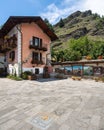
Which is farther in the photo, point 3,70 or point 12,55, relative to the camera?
point 3,70

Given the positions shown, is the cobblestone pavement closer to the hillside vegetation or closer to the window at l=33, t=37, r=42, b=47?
the window at l=33, t=37, r=42, b=47

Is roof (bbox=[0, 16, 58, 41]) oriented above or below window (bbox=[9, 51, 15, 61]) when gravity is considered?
above

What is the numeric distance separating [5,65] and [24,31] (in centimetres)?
699

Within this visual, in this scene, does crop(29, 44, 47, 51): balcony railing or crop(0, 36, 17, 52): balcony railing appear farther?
crop(29, 44, 47, 51): balcony railing

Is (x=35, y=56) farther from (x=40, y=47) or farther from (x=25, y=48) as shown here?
(x=25, y=48)

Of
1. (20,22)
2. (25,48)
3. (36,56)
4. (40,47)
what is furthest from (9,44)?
(40,47)

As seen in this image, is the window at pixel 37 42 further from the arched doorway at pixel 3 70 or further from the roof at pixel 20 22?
the arched doorway at pixel 3 70

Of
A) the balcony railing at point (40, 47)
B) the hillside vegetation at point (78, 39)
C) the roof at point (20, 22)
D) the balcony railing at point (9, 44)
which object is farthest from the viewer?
the hillside vegetation at point (78, 39)

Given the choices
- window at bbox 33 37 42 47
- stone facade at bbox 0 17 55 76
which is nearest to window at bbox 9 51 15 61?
stone facade at bbox 0 17 55 76

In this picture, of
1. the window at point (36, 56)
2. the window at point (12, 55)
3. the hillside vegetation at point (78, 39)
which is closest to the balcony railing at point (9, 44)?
the window at point (12, 55)

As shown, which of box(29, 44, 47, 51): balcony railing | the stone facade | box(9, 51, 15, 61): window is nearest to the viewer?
the stone facade

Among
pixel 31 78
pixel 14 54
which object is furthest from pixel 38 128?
pixel 14 54

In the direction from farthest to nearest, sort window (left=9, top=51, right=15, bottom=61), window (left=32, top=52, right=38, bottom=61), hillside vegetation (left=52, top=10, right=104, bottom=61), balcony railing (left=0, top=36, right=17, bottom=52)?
hillside vegetation (left=52, top=10, right=104, bottom=61)
window (left=32, top=52, right=38, bottom=61)
window (left=9, top=51, right=15, bottom=61)
balcony railing (left=0, top=36, right=17, bottom=52)

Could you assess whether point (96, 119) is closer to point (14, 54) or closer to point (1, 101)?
point (1, 101)
